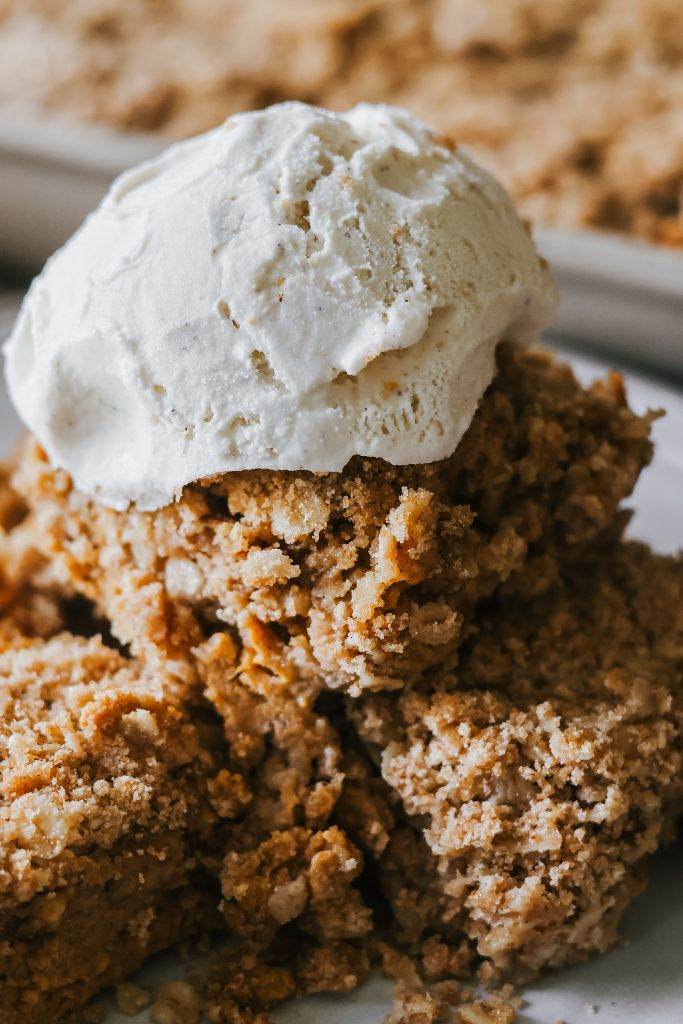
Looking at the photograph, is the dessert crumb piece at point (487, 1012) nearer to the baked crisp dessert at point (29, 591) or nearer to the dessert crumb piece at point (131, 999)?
the dessert crumb piece at point (131, 999)

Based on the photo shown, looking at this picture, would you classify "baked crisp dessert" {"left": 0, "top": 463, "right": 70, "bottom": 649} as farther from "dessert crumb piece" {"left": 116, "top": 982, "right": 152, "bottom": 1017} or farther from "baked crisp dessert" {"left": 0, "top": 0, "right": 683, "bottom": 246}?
"baked crisp dessert" {"left": 0, "top": 0, "right": 683, "bottom": 246}

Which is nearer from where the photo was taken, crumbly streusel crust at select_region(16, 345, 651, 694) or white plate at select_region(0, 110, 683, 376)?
crumbly streusel crust at select_region(16, 345, 651, 694)

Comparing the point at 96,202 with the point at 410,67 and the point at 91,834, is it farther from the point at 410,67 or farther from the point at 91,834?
the point at 91,834

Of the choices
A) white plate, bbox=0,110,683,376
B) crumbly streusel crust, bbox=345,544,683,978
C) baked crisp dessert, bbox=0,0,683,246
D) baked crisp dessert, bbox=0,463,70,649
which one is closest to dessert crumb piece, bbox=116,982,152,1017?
crumbly streusel crust, bbox=345,544,683,978

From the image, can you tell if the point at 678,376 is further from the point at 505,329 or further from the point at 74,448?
the point at 74,448

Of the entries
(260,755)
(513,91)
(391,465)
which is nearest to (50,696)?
(260,755)

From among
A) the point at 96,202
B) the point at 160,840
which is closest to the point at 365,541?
the point at 160,840
